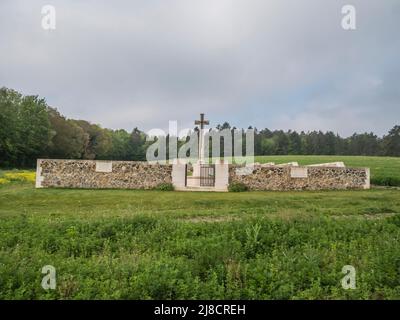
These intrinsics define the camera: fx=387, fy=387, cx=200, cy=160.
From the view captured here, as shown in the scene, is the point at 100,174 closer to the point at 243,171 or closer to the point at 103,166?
the point at 103,166

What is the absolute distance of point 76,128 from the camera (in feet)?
233

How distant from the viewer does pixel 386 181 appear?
23.0 m

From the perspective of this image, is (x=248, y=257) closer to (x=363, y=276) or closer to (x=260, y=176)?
(x=363, y=276)

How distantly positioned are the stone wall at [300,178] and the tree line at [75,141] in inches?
1615

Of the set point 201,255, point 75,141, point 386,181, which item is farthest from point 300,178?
point 75,141

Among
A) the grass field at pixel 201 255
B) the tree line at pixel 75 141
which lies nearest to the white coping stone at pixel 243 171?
the grass field at pixel 201 255

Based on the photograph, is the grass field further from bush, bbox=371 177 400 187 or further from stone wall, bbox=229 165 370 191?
bush, bbox=371 177 400 187

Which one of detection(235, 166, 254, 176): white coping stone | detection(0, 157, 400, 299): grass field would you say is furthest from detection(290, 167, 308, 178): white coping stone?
detection(0, 157, 400, 299): grass field

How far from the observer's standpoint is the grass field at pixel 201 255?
5.50 m

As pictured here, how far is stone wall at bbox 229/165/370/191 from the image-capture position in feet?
65.8

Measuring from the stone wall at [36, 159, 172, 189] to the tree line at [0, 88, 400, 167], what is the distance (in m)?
35.4

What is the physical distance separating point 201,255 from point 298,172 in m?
14.2

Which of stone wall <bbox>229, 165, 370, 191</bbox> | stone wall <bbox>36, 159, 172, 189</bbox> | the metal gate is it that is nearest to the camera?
stone wall <bbox>36, 159, 172, 189</bbox>
